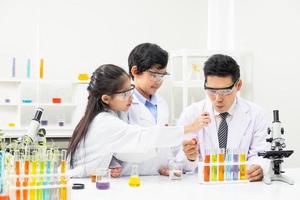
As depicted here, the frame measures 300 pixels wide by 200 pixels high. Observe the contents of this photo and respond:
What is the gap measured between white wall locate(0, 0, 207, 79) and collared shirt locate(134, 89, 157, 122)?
1990 mm

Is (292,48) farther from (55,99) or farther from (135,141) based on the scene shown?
(135,141)

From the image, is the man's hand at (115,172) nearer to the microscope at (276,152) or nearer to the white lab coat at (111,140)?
the white lab coat at (111,140)

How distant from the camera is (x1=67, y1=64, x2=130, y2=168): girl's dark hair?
2436mm

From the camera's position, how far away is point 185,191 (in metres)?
2.18

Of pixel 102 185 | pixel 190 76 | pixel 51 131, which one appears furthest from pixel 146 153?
pixel 190 76

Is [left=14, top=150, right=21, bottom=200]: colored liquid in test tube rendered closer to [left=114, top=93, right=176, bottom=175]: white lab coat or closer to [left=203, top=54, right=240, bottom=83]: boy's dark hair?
[left=114, top=93, right=176, bottom=175]: white lab coat

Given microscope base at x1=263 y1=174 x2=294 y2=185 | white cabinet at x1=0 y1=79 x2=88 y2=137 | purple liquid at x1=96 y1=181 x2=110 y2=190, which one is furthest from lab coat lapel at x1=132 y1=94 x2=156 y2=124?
white cabinet at x1=0 y1=79 x2=88 y2=137

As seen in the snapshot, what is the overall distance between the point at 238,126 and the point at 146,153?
0.67 metres

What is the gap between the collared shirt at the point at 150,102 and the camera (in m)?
2.95

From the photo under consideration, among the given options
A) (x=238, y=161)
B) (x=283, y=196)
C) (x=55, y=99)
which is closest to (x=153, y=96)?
(x=238, y=161)

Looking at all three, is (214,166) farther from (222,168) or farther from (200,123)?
(200,123)

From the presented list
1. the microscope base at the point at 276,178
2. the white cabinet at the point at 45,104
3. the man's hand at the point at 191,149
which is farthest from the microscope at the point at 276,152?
the white cabinet at the point at 45,104

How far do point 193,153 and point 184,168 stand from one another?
0.18 metres

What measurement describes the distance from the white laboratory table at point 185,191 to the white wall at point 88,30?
2.63m
